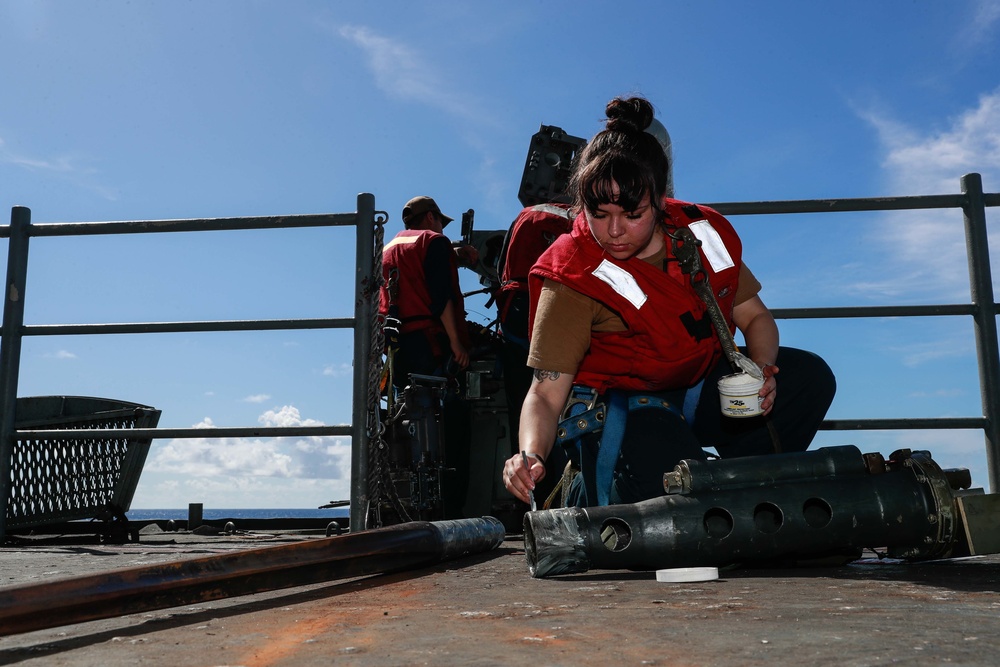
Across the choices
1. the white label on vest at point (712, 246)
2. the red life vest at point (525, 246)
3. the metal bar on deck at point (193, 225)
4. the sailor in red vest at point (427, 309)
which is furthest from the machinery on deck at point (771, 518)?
the sailor in red vest at point (427, 309)

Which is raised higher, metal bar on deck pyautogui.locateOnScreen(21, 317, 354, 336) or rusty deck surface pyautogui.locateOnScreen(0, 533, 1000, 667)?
metal bar on deck pyautogui.locateOnScreen(21, 317, 354, 336)

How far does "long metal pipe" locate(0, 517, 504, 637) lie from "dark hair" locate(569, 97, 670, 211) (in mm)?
870

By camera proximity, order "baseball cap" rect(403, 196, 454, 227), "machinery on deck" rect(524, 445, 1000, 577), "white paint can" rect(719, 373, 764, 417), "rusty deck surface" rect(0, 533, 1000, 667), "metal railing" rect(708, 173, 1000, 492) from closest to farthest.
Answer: "rusty deck surface" rect(0, 533, 1000, 667)
"machinery on deck" rect(524, 445, 1000, 577)
"white paint can" rect(719, 373, 764, 417)
"metal railing" rect(708, 173, 1000, 492)
"baseball cap" rect(403, 196, 454, 227)

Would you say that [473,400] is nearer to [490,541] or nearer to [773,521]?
[490,541]

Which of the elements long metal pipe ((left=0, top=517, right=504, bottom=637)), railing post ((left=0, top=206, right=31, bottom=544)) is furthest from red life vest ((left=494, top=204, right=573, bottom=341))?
railing post ((left=0, top=206, right=31, bottom=544))

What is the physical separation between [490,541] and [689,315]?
85cm

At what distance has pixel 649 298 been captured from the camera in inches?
84.2

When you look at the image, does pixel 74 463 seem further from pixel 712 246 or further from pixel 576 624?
pixel 576 624

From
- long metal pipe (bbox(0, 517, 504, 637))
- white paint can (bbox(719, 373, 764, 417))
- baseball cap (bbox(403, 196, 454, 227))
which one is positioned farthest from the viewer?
baseball cap (bbox(403, 196, 454, 227))

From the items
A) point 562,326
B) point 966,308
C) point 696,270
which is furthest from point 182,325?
point 966,308

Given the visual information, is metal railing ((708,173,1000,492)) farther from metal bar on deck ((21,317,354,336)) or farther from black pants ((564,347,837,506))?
metal bar on deck ((21,317,354,336))

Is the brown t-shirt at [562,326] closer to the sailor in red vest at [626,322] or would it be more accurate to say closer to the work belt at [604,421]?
the sailor in red vest at [626,322]

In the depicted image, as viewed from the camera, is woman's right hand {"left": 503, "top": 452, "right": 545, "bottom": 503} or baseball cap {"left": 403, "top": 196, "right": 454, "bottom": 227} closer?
woman's right hand {"left": 503, "top": 452, "right": 545, "bottom": 503}

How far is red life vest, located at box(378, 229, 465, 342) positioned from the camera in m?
4.02
